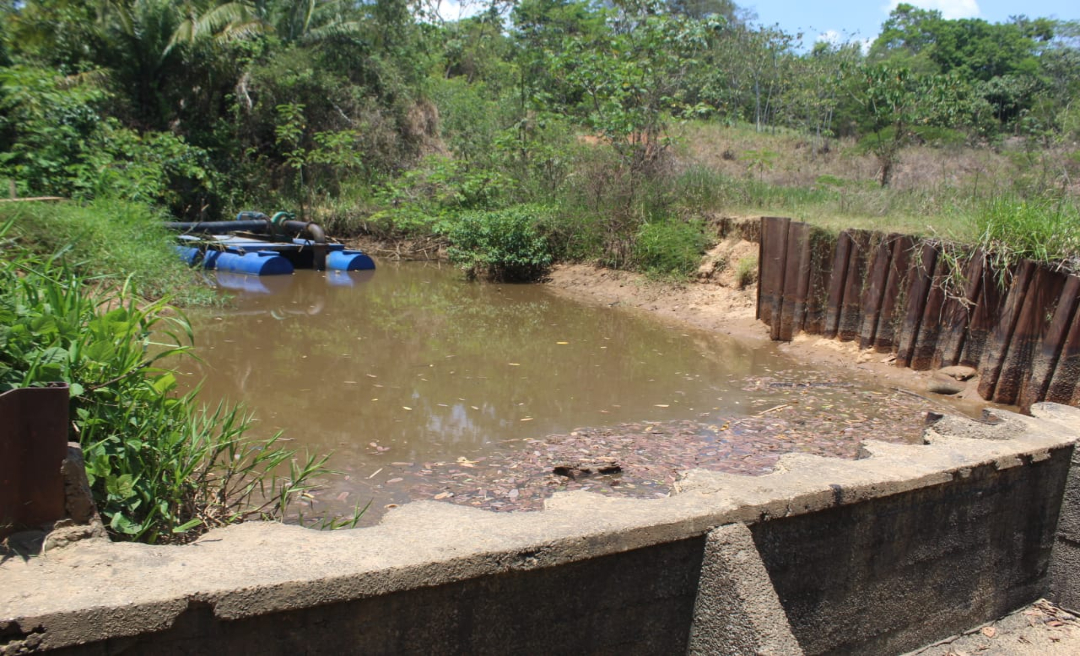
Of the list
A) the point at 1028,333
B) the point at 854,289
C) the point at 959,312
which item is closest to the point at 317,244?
the point at 854,289

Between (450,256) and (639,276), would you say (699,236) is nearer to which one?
(639,276)

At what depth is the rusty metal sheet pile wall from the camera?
24.9 ft

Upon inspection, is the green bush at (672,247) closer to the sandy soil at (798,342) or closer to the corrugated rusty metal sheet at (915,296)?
the sandy soil at (798,342)

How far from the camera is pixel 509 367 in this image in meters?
9.01

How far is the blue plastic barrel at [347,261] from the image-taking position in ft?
51.7

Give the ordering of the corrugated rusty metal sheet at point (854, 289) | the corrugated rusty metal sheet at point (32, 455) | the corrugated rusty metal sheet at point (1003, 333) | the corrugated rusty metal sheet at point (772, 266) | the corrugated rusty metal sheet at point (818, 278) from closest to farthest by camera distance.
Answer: the corrugated rusty metal sheet at point (32, 455) → the corrugated rusty metal sheet at point (1003, 333) → the corrugated rusty metal sheet at point (854, 289) → the corrugated rusty metal sheet at point (818, 278) → the corrugated rusty metal sheet at point (772, 266)

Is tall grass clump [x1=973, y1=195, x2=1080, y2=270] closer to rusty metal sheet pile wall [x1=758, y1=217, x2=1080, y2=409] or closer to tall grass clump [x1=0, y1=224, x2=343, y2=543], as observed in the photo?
rusty metal sheet pile wall [x1=758, y1=217, x2=1080, y2=409]

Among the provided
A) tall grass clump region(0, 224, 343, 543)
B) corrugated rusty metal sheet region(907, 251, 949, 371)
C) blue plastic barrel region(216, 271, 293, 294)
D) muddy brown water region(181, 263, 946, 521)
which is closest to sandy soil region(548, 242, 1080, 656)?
corrugated rusty metal sheet region(907, 251, 949, 371)

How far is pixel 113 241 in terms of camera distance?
31.9 ft

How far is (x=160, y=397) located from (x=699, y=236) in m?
10.9

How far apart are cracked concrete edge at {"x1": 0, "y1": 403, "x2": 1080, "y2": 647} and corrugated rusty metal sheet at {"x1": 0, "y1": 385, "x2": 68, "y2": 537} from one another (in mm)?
175

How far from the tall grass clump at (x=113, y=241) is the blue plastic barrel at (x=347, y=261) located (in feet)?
11.9

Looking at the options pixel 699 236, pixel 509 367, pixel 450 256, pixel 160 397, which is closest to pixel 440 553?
pixel 160 397

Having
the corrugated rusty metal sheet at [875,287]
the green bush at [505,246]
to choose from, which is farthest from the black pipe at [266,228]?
the corrugated rusty metal sheet at [875,287]
